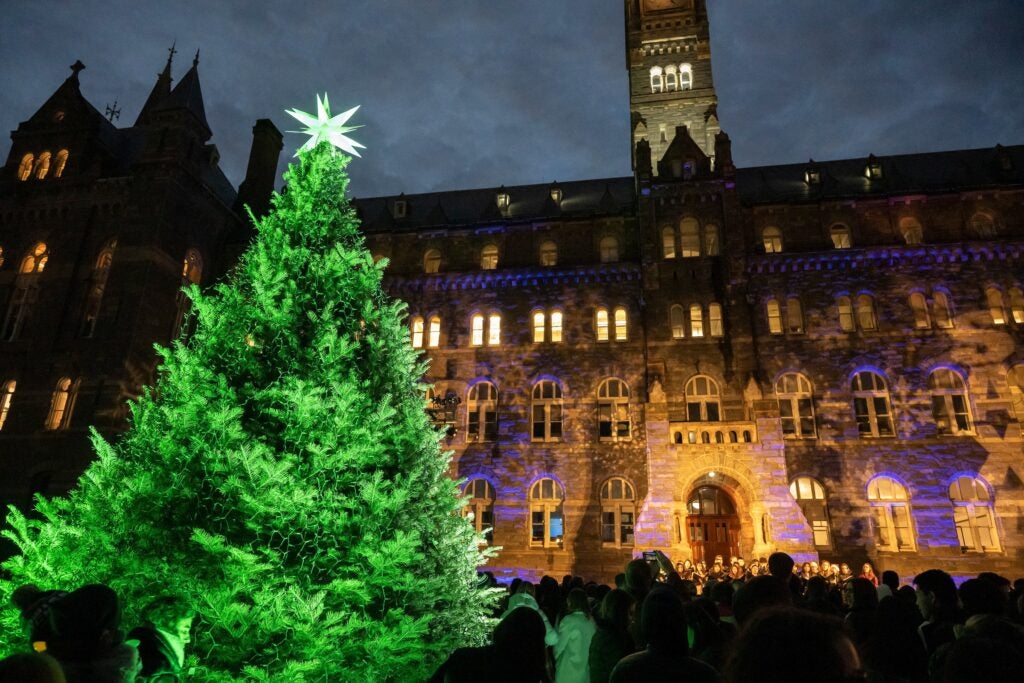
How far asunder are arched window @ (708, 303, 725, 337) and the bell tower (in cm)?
1235

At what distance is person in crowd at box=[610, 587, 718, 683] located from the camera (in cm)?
299

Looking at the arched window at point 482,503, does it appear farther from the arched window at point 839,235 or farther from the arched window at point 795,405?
the arched window at point 839,235

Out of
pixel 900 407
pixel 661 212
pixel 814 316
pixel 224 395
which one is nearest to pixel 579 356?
pixel 661 212

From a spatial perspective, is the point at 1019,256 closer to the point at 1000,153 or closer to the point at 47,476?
the point at 1000,153

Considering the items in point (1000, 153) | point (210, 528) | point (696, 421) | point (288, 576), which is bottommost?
point (288, 576)

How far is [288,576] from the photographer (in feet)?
16.3

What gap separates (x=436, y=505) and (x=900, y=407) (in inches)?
893

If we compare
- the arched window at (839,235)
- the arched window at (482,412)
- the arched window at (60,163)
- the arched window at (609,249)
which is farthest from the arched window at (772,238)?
the arched window at (60,163)

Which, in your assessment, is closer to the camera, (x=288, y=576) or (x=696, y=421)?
(x=288, y=576)

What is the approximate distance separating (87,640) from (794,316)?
84.6ft

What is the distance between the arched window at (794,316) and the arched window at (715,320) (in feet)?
9.09

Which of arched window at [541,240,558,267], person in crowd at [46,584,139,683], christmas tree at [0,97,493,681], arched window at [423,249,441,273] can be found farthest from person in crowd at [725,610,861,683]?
arched window at [423,249,441,273]

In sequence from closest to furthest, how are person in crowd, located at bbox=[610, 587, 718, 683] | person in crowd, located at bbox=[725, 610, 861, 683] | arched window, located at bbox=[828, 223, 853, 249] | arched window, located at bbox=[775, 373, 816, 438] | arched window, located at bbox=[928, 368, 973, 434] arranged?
person in crowd, located at bbox=[725, 610, 861, 683]
person in crowd, located at bbox=[610, 587, 718, 683]
arched window, located at bbox=[928, 368, 973, 434]
arched window, located at bbox=[775, 373, 816, 438]
arched window, located at bbox=[828, 223, 853, 249]

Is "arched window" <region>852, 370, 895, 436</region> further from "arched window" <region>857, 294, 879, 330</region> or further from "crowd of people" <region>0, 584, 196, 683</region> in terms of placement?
"crowd of people" <region>0, 584, 196, 683</region>
